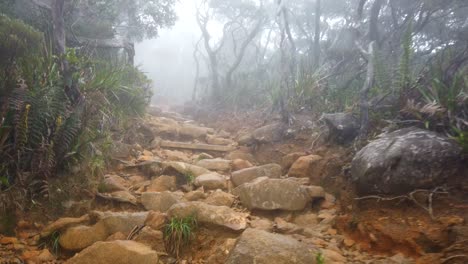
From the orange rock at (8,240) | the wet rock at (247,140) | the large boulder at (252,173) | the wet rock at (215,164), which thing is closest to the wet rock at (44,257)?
the orange rock at (8,240)

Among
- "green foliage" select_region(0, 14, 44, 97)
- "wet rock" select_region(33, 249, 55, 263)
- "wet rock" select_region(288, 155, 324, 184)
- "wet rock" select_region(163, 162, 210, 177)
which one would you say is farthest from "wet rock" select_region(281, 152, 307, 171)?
"green foliage" select_region(0, 14, 44, 97)

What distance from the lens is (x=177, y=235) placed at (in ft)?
10.2

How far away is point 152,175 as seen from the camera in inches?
197

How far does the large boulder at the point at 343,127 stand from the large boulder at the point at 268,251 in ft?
8.75

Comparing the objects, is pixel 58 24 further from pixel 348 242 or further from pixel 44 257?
pixel 348 242

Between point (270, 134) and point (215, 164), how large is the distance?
1.54m

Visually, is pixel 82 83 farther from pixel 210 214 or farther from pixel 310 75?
pixel 310 75

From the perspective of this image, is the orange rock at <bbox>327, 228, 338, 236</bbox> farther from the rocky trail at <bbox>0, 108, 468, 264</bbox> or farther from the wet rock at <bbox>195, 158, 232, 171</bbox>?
the wet rock at <bbox>195, 158, 232, 171</bbox>

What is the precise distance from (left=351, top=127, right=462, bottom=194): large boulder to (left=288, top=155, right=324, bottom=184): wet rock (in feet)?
2.94

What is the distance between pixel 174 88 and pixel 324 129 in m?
27.1

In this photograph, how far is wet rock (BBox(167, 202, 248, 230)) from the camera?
3.23 meters

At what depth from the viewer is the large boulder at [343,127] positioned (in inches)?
194

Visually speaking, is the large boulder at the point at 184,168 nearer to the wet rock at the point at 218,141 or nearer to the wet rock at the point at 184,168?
the wet rock at the point at 184,168

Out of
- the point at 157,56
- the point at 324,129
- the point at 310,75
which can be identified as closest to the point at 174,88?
the point at 157,56
